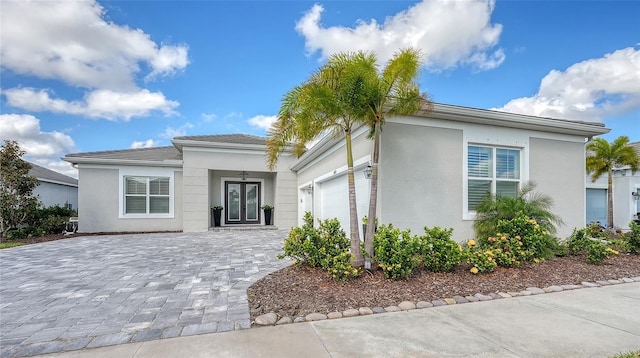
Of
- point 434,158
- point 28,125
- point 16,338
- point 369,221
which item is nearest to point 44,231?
point 28,125

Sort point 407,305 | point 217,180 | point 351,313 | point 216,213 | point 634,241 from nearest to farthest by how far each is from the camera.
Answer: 1. point 351,313
2. point 407,305
3. point 634,241
4. point 216,213
5. point 217,180

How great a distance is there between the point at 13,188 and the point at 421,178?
48.6 feet

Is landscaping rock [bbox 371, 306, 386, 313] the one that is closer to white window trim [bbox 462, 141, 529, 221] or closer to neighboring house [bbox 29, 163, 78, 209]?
white window trim [bbox 462, 141, 529, 221]

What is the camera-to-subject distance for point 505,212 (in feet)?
21.5

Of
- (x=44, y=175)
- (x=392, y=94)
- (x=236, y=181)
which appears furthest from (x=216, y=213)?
(x=392, y=94)

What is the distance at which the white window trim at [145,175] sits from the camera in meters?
13.0

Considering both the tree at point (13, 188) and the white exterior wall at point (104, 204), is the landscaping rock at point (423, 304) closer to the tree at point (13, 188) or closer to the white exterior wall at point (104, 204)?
the white exterior wall at point (104, 204)

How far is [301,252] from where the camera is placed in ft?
18.2

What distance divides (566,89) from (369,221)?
44.6 ft

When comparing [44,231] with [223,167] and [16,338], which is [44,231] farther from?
[16,338]

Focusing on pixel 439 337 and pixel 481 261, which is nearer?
pixel 439 337

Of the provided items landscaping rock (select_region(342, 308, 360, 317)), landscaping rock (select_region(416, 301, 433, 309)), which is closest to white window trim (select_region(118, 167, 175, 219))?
landscaping rock (select_region(342, 308, 360, 317))

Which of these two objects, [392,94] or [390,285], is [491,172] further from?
[390,285]

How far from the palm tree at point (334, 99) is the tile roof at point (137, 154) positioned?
10.4m
